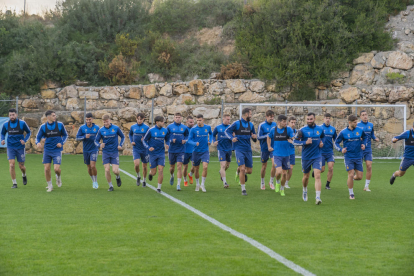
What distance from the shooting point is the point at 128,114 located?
2875 centimetres

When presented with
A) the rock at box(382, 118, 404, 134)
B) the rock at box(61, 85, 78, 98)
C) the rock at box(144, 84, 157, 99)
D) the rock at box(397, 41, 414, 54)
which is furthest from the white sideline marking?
the rock at box(397, 41, 414, 54)

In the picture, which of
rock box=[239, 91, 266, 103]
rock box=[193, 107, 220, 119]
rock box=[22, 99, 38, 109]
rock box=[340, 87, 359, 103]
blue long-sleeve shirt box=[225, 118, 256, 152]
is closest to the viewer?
blue long-sleeve shirt box=[225, 118, 256, 152]

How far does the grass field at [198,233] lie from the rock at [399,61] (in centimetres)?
2014

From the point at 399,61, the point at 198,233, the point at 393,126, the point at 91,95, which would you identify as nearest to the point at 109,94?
the point at 91,95

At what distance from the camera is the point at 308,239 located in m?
6.96

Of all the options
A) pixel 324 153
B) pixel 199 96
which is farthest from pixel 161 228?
pixel 199 96

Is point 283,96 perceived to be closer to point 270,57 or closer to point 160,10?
point 270,57

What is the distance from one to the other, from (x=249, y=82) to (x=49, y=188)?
1998 centimetres

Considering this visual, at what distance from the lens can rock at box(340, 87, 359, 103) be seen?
29161 millimetres

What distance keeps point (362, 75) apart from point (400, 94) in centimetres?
323

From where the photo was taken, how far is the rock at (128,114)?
28689 millimetres

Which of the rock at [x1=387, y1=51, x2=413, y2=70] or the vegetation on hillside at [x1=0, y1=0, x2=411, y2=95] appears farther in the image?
the rock at [x1=387, y1=51, x2=413, y2=70]

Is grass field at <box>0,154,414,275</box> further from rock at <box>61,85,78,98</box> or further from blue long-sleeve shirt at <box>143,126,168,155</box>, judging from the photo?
rock at <box>61,85,78,98</box>

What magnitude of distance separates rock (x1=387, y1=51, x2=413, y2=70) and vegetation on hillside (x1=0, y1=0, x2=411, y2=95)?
53.0 inches
